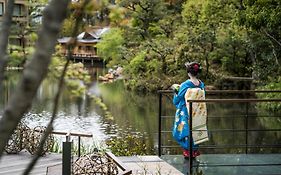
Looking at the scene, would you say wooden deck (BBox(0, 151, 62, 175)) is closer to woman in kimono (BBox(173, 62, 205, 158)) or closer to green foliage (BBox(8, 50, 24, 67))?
woman in kimono (BBox(173, 62, 205, 158))

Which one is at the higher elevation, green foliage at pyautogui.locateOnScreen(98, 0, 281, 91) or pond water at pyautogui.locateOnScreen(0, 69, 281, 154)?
green foliage at pyautogui.locateOnScreen(98, 0, 281, 91)

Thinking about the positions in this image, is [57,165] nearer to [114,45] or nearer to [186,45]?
[186,45]

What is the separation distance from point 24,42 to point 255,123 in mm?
14767

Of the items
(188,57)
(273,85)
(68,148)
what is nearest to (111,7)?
(68,148)


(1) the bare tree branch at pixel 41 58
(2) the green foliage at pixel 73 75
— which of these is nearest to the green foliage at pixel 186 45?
(2) the green foliage at pixel 73 75

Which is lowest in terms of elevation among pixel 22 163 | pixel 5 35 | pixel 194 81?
pixel 22 163

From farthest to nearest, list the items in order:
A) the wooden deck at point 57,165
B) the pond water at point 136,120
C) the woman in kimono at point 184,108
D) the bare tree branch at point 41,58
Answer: the pond water at point 136,120, the woman in kimono at point 184,108, the wooden deck at point 57,165, the bare tree branch at point 41,58

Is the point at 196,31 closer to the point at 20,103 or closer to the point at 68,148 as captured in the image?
the point at 68,148

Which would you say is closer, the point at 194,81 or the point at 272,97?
the point at 194,81

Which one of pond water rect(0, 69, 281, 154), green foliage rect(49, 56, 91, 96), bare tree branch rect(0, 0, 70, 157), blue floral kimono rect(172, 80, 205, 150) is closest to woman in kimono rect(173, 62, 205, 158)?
blue floral kimono rect(172, 80, 205, 150)

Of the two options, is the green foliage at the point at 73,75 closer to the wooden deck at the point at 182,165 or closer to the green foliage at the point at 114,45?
the wooden deck at the point at 182,165

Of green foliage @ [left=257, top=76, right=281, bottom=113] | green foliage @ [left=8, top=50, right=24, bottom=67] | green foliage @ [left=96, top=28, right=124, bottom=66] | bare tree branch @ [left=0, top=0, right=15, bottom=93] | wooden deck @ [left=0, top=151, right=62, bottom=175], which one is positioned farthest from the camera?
green foliage @ [left=96, top=28, right=124, bottom=66]

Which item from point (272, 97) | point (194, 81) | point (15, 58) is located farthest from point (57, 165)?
point (272, 97)

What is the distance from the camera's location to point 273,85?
58.1ft
